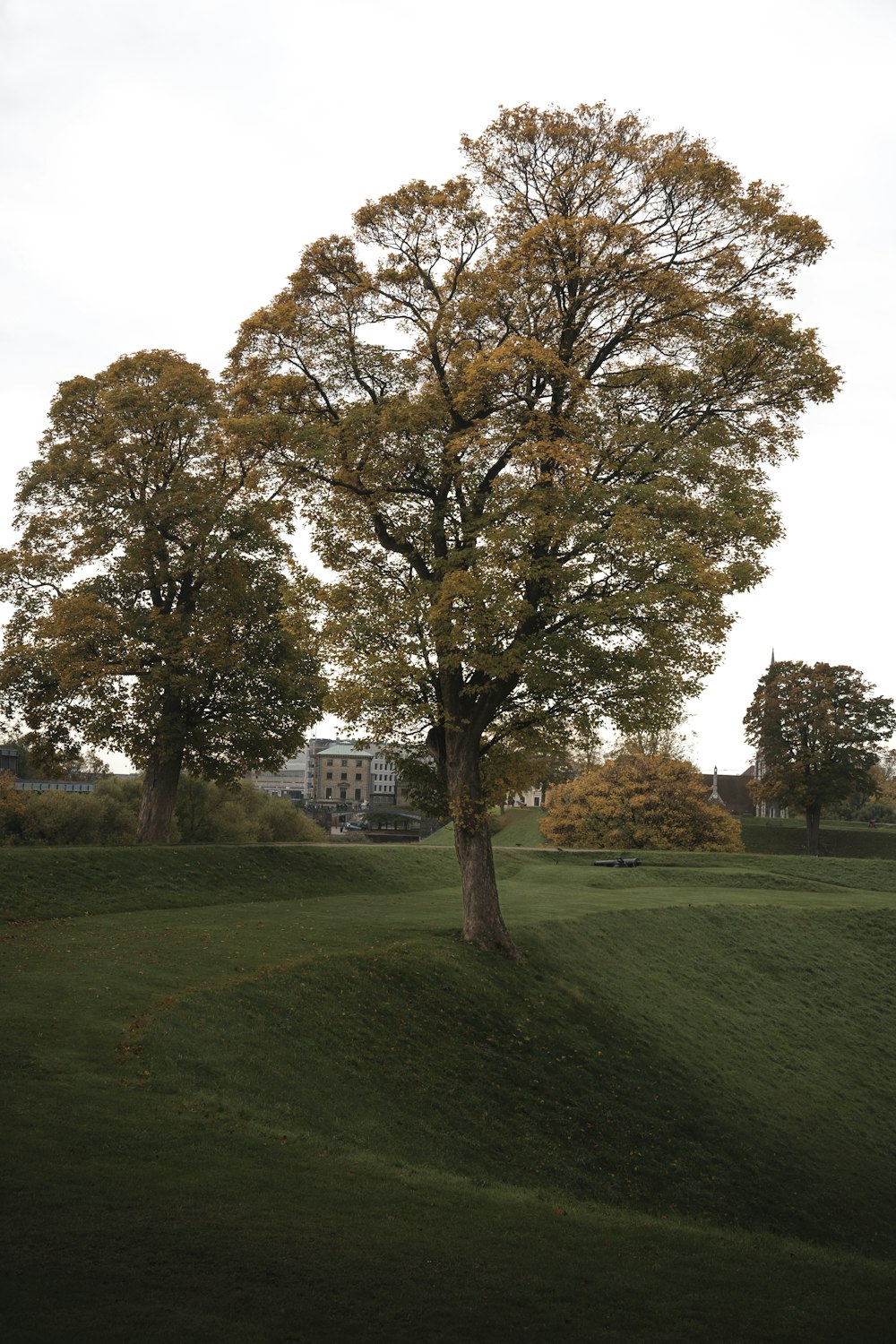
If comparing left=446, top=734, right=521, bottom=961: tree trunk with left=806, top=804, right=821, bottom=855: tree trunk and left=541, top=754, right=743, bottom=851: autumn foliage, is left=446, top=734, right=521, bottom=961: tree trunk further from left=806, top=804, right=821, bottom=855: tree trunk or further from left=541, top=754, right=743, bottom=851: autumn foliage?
left=806, top=804, right=821, bottom=855: tree trunk

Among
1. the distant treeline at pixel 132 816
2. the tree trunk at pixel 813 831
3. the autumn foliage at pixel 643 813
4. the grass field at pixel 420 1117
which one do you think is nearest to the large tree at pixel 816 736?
the tree trunk at pixel 813 831

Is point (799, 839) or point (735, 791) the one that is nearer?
point (799, 839)

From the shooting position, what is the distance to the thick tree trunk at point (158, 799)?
1245 inches

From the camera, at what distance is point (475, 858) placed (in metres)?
22.1

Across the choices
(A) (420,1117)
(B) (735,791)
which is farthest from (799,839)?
(A) (420,1117)

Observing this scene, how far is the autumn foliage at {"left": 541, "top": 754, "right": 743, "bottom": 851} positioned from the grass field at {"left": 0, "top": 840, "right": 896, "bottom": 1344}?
24.5 metres

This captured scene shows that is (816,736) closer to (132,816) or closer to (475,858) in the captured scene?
(132,816)

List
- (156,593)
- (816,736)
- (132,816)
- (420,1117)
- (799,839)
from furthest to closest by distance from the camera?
(799,839)
(816,736)
(132,816)
(156,593)
(420,1117)

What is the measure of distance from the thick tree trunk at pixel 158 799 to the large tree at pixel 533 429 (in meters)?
11.9

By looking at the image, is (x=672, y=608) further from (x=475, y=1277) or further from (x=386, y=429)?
(x=475, y=1277)

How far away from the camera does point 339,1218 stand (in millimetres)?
9430

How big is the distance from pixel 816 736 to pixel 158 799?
154 ft

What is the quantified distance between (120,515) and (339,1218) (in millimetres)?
24857

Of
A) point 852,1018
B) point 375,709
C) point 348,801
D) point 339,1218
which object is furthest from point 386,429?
point 348,801
